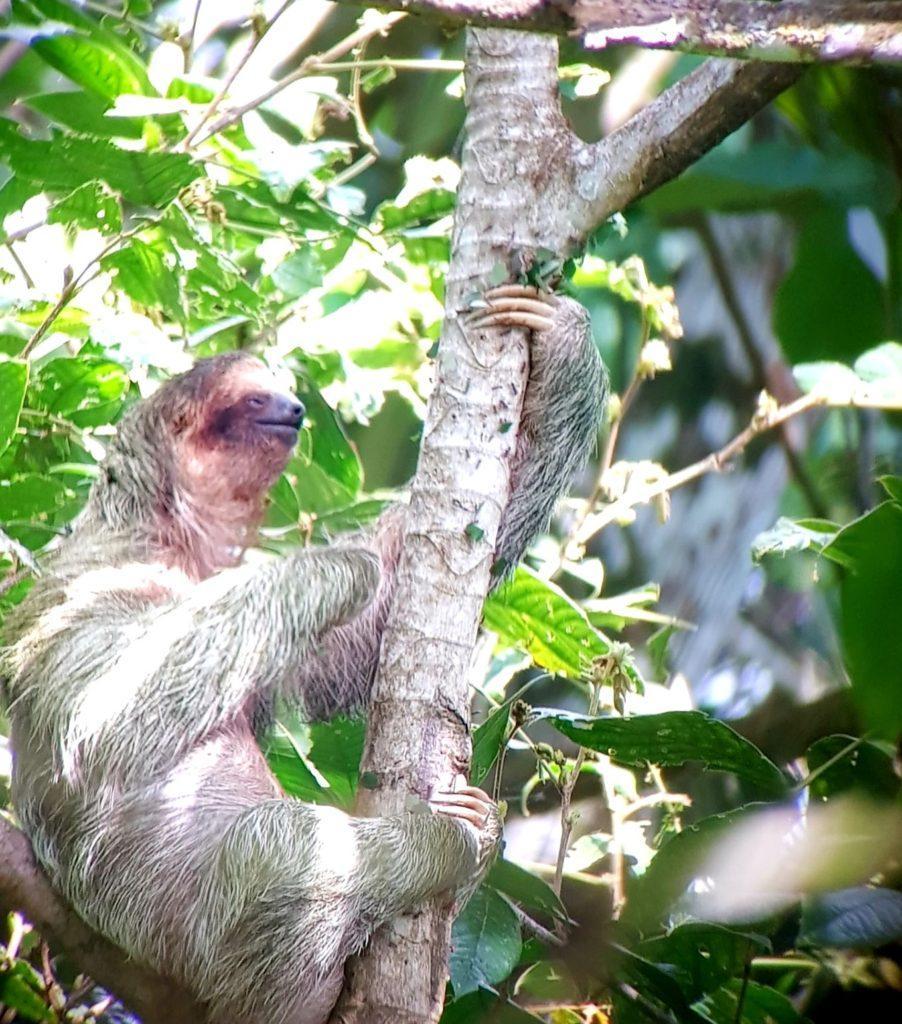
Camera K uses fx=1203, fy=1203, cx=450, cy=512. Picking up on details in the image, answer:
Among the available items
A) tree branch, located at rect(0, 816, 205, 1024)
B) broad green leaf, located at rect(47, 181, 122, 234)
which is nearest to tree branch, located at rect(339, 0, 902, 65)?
broad green leaf, located at rect(47, 181, 122, 234)

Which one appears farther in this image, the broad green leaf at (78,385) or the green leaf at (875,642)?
the broad green leaf at (78,385)

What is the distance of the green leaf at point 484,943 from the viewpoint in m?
3.59

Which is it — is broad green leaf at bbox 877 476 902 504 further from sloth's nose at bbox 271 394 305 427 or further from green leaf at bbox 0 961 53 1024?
green leaf at bbox 0 961 53 1024

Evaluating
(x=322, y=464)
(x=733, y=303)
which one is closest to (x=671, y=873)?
(x=322, y=464)

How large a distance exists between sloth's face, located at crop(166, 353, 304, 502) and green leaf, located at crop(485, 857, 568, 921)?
173 cm

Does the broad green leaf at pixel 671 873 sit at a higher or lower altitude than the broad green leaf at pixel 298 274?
lower

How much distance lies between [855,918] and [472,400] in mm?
1853

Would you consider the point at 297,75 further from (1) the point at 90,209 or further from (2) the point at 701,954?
(2) the point at 701,954

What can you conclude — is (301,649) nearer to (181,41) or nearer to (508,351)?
(508,351)

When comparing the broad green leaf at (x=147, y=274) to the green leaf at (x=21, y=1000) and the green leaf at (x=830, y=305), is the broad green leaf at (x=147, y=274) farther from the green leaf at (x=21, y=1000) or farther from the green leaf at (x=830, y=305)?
the green leaf at (x=830, y=305)

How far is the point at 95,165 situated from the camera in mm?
4148

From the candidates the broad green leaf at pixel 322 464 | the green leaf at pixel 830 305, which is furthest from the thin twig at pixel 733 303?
the green leaf at pixel 830 305

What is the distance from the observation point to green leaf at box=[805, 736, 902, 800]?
2.89m

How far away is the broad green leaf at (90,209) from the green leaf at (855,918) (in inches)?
126
